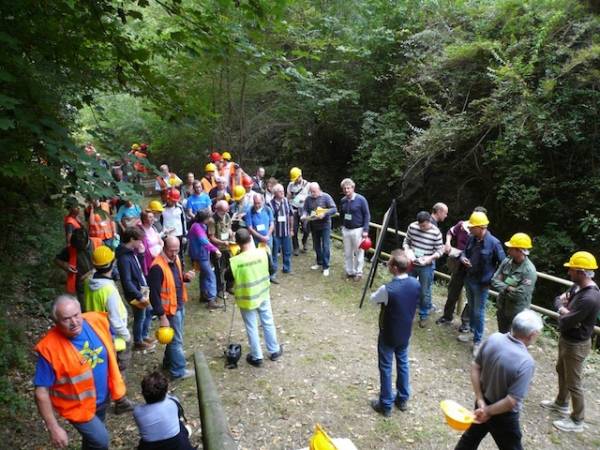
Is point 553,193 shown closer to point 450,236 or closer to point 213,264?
point 450,236

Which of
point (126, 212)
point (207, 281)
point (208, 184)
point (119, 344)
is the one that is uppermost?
point (208, 184)

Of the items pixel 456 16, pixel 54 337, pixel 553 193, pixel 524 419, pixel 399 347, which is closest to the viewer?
pixel 54 337

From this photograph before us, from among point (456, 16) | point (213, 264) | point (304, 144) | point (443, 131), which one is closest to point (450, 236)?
point (213, 264)

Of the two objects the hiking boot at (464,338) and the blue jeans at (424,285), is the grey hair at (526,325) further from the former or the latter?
the blue jeans at (424,285)

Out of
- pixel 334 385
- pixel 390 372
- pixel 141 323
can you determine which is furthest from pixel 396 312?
pixel 141 323

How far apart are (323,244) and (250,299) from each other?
4113mm

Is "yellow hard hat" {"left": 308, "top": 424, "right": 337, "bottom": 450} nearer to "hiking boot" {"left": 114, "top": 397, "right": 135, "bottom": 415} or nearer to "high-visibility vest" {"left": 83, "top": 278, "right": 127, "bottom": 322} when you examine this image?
"high-visibility vest" {"left": 83, "top": 278, "right": 127, "bottom": 322}

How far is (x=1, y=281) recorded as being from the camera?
22.9 ft

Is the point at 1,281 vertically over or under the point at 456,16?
under

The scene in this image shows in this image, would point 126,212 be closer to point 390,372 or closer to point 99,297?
point 99,297

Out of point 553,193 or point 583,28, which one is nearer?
point 583,28

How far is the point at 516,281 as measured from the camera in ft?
18.0

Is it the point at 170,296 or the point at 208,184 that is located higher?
the point at 208,184

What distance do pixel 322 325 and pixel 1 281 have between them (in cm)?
539
